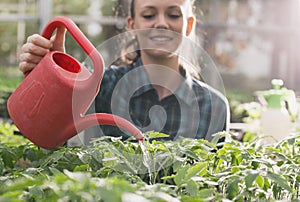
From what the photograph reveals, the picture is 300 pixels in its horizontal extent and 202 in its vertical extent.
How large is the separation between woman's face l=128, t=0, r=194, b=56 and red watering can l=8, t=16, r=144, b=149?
45 centimetres

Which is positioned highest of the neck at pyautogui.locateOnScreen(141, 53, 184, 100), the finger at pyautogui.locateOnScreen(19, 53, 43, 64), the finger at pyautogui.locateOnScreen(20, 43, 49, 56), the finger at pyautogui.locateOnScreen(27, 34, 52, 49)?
the finger at pyautogui.locateOnScreen(27, 34, 52, 49)

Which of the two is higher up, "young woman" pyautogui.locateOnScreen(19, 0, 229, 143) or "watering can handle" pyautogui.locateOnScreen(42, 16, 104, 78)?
"watering can handle" pyautogui.locateOnScreen(42, 16, 104, 78)

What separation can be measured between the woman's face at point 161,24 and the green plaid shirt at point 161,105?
0.16m

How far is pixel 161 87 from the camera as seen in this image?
2045 millimetres

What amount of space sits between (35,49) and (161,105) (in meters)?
0.69

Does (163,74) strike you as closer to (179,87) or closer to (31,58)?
(179,87)

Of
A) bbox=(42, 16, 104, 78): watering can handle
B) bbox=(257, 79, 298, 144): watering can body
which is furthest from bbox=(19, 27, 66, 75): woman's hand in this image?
bbox=(257, 79, 298, 144): watering can body

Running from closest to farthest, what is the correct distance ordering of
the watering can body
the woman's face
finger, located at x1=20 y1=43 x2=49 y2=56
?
finger, located at x1=20 y1=43 x2=49 y2=56, the woman's face, the watering can body

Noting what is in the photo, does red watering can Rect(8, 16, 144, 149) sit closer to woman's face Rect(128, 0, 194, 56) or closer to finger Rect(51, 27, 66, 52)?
finger Rect(51, 27, 66, 52)

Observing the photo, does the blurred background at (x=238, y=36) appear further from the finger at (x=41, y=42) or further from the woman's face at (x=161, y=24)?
the finger at (x=41, y=42)

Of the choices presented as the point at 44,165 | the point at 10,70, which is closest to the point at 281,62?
the point at 10,70

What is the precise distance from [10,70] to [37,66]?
11.3 metres

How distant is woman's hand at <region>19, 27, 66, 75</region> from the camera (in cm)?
141

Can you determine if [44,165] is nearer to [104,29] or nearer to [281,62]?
[104,29]
